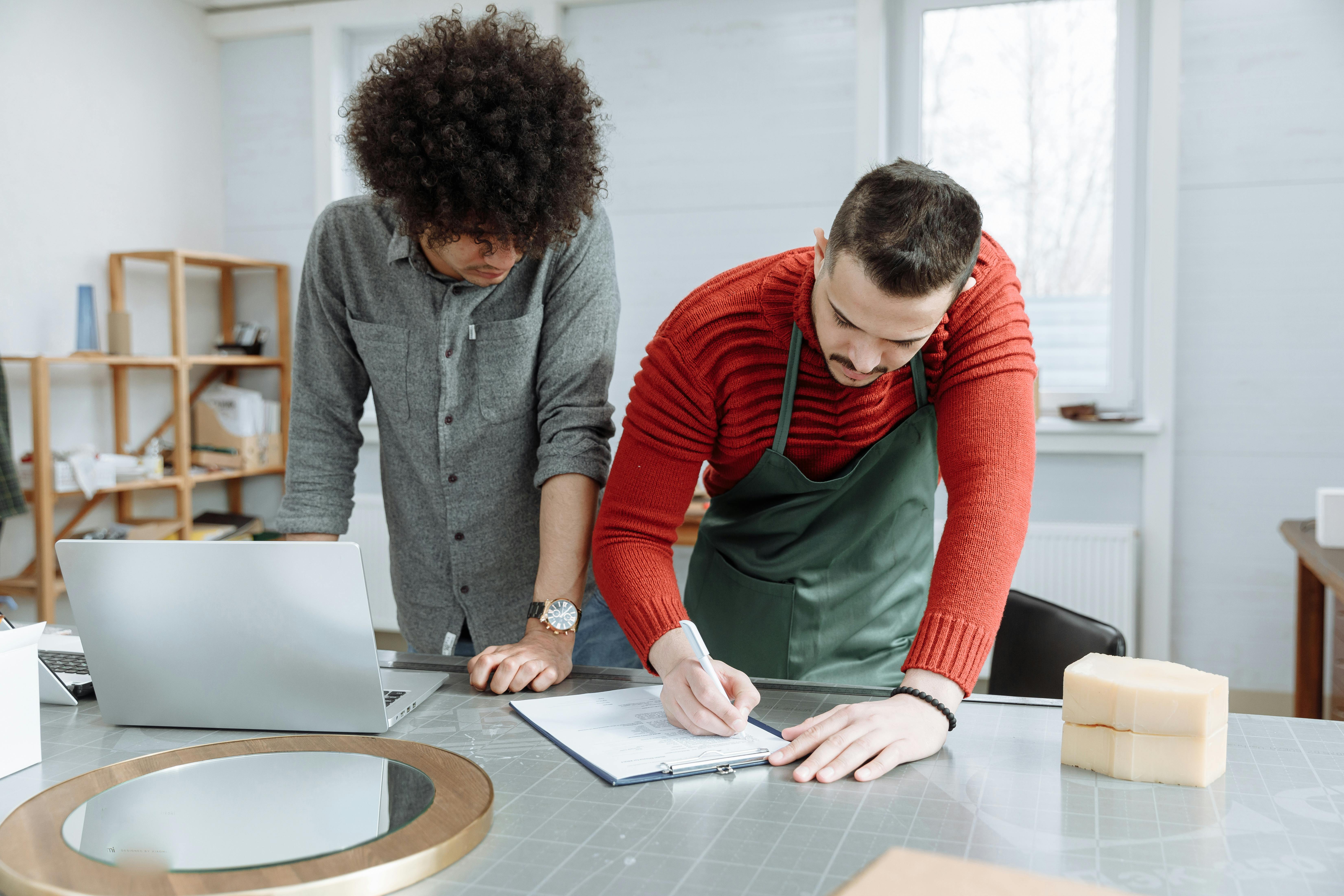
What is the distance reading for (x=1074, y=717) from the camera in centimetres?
88

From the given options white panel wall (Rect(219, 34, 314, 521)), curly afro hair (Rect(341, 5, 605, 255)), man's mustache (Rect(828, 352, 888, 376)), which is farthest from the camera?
white panel wall (Rect(219, 34, 314, 521))

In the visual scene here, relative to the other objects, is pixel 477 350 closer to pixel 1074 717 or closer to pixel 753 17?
pixel 1074 717

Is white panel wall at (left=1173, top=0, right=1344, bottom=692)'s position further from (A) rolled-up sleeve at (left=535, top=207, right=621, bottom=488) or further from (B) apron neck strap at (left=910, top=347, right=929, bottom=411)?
(A) rolled-up sleeve at (left=535, top=207, right=621, bottom=488)

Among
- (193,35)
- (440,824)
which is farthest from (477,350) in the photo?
(193,35)

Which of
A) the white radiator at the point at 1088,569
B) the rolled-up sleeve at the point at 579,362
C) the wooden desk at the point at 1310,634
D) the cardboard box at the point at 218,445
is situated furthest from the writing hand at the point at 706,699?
the cardboard box at the point at 218,445

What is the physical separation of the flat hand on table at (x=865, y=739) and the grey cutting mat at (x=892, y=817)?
0.01m

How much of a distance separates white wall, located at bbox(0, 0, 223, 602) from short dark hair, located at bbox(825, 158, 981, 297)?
9.82 feet

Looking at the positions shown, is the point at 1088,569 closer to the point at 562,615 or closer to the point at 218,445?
the point at 562,615

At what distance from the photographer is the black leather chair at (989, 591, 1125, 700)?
1336 millimetres

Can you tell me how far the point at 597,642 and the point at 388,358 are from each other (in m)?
0.51

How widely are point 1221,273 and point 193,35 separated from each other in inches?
144

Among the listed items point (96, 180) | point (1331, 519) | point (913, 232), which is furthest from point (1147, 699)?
point (96, 180)

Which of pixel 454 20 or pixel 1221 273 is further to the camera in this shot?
pixel 1221 273

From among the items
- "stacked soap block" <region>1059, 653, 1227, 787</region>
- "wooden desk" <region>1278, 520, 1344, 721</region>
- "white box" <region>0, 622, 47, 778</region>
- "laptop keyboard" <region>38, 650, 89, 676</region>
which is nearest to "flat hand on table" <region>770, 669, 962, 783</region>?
"stacked soap block" <region>1059, 653, 1227, 787</region>
